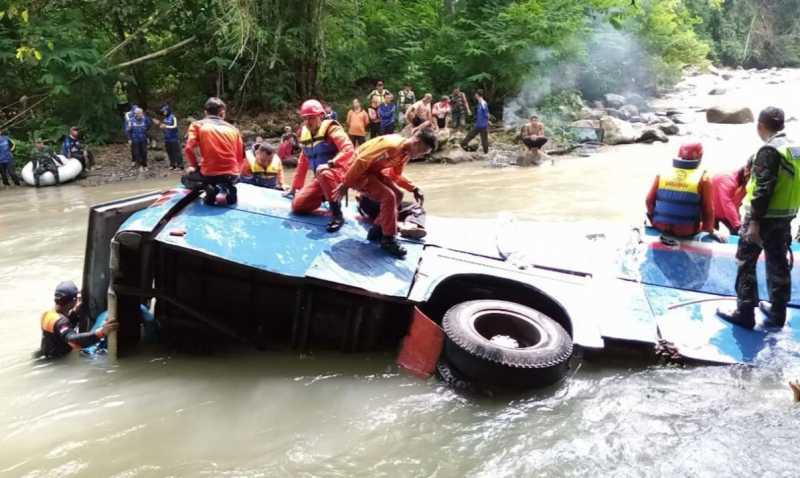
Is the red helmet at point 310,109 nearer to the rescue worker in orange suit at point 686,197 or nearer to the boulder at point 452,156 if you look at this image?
the rescue worker in orange suit at point 686,197

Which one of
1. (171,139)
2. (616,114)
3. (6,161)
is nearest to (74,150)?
(6,161)

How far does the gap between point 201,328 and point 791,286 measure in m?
4.88

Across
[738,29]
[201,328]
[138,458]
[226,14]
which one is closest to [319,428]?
[138,458]

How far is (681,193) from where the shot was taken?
547cm

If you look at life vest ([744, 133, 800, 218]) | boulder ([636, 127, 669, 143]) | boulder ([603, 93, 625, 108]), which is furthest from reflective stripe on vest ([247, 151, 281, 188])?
boulder ([603, 93, 625, 108])

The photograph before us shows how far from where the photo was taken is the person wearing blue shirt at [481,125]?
16.2 m

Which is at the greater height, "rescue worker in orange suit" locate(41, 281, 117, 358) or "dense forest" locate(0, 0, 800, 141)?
"dense forest" locate(0, 0, 800, 141)

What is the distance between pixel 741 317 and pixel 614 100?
66.5ft

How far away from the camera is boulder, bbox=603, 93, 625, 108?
2322 cm

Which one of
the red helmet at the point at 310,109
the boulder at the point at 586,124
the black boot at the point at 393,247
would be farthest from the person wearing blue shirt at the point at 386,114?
the black boot at the point at 393,247

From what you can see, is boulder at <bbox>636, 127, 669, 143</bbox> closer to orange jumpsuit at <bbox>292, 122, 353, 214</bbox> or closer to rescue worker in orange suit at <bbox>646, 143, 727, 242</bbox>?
rescue worker in orange suit at <bbox>646, 143, 727, 242</bbox>

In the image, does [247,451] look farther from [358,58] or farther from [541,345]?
[358,58]

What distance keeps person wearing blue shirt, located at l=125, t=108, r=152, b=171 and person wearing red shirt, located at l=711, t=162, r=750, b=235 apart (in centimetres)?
1342

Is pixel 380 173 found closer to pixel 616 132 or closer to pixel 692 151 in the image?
pixel 692 151
